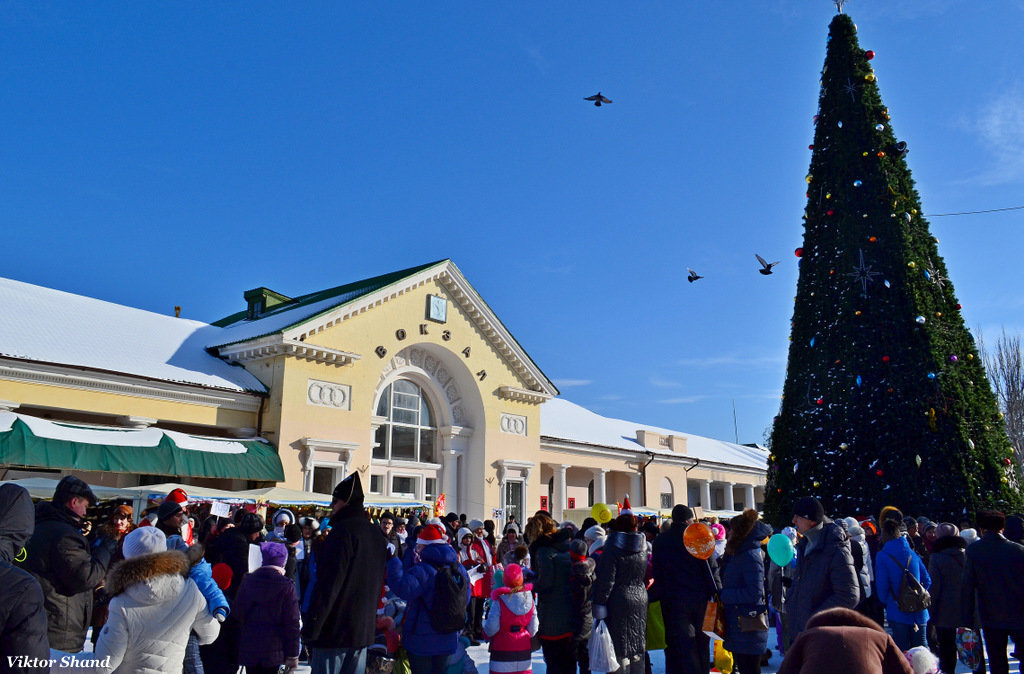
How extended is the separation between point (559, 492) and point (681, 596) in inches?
939

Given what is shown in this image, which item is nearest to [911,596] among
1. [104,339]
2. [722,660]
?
[722,660]

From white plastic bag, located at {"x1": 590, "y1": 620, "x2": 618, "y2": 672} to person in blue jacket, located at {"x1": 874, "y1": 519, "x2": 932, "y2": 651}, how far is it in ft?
10.4

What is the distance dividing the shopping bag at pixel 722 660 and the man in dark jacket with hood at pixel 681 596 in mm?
415

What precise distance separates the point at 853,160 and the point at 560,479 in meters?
18.9

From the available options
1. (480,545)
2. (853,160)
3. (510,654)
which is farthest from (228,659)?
(853,160)

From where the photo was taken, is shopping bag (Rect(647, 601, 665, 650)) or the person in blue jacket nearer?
shopping bag (Rect(647, 601, 665, 650))

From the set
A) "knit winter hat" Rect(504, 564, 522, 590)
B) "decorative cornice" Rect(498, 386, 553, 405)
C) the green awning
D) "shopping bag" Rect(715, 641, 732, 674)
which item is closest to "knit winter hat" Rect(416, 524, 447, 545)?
"knit winter hat" Rect(504, 564, 522, 590)

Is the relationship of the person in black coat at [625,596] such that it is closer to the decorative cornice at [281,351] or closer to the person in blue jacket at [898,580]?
the person in blue jacket at [898,580]

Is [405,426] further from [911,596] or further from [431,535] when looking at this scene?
[911,596]

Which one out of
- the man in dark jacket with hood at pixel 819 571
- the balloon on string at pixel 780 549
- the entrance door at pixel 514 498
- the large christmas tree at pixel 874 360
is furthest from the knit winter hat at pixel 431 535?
the entrance door at pixel 514 498

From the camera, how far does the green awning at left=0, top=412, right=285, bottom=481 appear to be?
48.2 ft

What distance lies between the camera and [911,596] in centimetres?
736

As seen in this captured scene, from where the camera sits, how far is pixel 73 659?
3703 millimetres

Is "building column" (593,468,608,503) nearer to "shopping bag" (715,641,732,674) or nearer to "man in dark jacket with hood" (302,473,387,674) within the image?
"shopping bag" (715,641,732,674)
